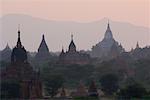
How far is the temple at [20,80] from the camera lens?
41.6m

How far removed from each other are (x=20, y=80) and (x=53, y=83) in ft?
21.2

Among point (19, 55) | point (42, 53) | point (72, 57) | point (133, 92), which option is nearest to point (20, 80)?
point (19, 55)

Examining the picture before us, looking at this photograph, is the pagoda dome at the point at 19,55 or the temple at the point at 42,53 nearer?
the pagoda dome at the point at 19,55

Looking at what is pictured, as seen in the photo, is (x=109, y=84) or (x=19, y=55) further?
(x=109, y=84)

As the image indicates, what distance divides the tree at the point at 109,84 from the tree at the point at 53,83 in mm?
2973

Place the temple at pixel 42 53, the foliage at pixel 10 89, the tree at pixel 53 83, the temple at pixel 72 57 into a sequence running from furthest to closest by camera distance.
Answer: the temple at pixel 42 53 → the temple at pixel 72 57 → the tree at pixel 53 83 → the foliage at pixel 10 89

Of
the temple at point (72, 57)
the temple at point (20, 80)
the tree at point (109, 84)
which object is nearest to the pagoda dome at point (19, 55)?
the temple at point (20, 80)

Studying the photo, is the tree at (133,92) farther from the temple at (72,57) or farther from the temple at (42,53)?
the temple at (42,53)

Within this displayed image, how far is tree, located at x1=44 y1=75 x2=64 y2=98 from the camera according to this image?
1932 inches


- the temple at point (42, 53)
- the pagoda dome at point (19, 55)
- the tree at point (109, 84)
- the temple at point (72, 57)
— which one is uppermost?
the temple at point (42, 53)

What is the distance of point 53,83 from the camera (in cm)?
4934

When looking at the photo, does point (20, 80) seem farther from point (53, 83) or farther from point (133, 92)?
point (133, 92)

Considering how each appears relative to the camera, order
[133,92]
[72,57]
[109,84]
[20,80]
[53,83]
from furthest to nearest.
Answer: [72,57]
[109,84]
[53,83]
[20,80]
[133,92]

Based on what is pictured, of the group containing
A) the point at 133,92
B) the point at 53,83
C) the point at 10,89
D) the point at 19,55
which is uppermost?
the point at 19,55
